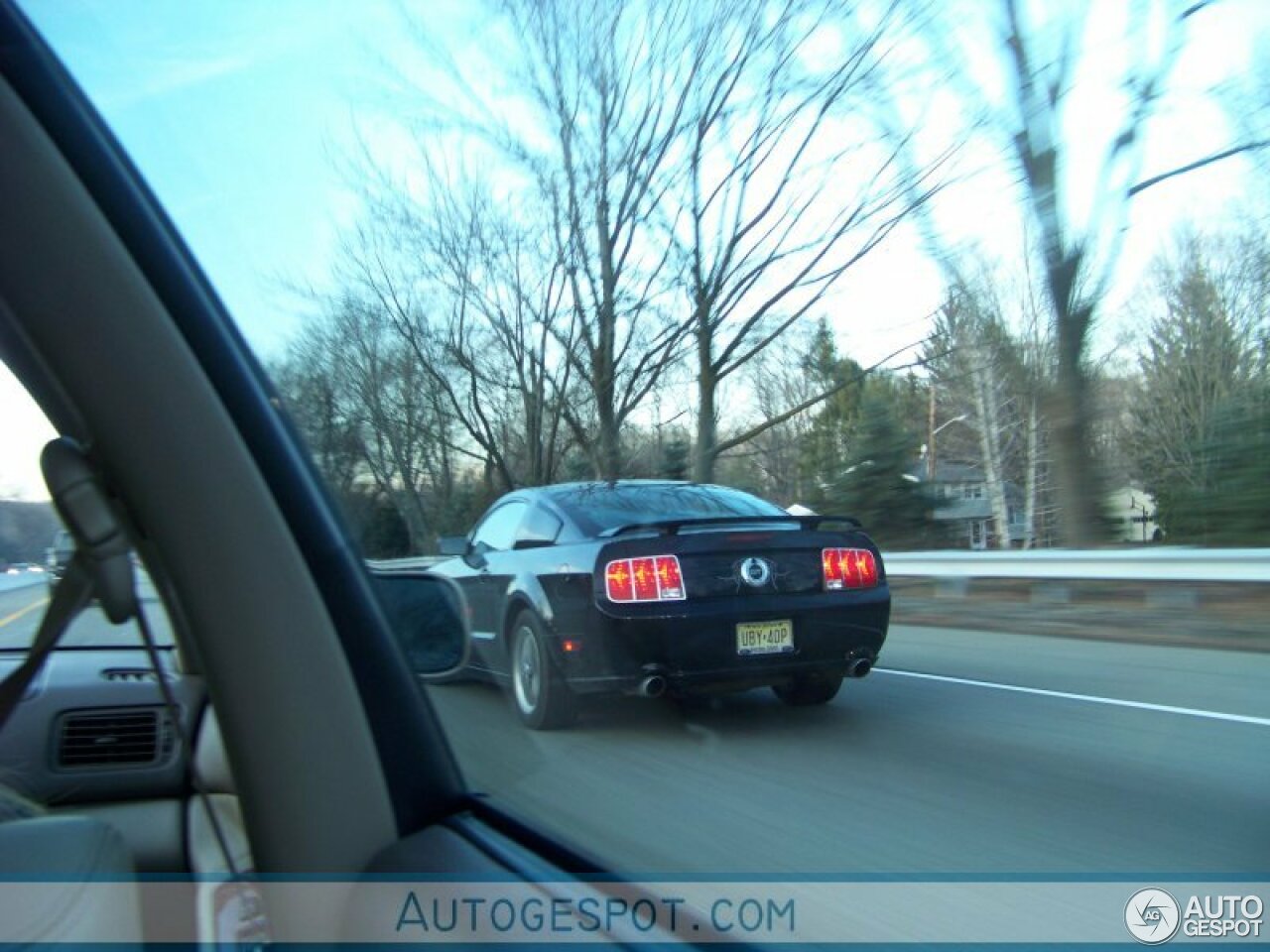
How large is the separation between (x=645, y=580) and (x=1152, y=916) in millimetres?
3080

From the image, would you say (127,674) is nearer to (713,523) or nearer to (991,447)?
(713,523)

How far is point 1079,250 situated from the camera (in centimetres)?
930

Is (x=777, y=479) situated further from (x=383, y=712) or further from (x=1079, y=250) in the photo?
(x=1079, y=250)

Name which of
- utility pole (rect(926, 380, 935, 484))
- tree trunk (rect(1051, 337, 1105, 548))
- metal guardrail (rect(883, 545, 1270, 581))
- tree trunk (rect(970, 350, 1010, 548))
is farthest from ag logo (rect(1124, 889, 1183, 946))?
tree trunk (rect(1051, 337, 1105, 548))

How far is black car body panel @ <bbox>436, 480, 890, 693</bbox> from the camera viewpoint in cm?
487

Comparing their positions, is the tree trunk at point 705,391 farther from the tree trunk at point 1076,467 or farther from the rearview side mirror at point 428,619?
the tree trunk at point 1076,467

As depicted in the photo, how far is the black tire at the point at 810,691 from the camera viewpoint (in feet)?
18.8

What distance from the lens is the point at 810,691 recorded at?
5.76 metres

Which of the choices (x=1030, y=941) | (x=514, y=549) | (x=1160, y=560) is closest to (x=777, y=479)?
(x=514, y=549)

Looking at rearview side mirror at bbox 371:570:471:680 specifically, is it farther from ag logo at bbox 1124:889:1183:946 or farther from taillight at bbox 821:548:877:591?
taillight at bbox 821:548:877:591

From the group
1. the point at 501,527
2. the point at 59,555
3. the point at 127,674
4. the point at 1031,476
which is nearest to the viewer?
the point at 59,555

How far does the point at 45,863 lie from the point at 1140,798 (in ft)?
10.9

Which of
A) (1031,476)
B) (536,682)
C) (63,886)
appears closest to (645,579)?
(536,682)

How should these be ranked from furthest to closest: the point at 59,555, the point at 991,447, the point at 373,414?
the point at 991,447 → the point at 373,414 → the point at 59,555
